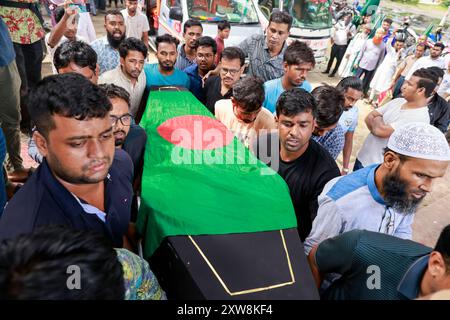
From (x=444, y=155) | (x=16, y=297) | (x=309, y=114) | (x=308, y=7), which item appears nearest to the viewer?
(x=16, y=297)

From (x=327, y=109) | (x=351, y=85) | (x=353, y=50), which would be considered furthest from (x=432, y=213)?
(x=353, y=50)

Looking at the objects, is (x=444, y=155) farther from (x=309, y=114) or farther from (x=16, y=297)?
(x=16, y=297)

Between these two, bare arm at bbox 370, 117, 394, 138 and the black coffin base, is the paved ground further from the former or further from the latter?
the black coffin base

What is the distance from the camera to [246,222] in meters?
1.53

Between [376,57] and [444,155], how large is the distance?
5819 mm

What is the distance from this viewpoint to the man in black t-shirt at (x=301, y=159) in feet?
6.31

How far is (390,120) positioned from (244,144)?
1.32m

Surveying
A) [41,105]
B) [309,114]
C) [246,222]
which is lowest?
[246,222]

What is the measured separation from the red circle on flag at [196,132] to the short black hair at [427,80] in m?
1.64

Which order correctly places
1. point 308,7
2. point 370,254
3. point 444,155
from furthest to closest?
1. point 308,7
2. point 444,155
3. point 370,254

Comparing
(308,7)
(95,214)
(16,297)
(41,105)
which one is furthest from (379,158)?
(308,7)

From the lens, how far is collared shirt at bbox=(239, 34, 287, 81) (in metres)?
3.64

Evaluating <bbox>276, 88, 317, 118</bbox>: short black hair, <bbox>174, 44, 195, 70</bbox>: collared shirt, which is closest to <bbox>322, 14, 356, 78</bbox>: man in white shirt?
<bbox>174, 44, 195, 70</bbox>: collared shirt
